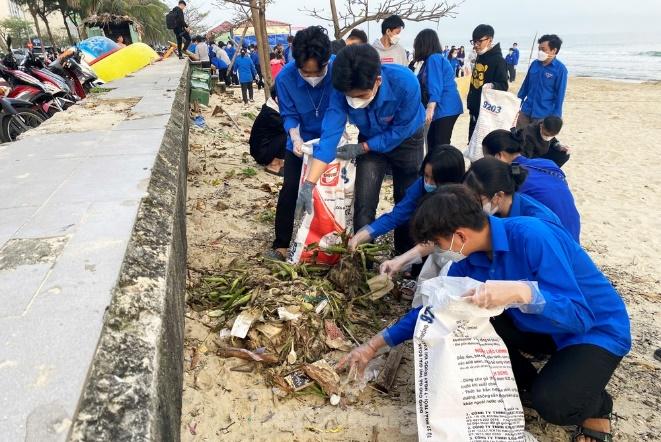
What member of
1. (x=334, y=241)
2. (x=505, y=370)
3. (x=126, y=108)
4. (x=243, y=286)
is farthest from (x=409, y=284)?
(x=126, y=108)

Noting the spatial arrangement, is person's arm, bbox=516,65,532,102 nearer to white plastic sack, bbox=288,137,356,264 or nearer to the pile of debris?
white plastic sack, bbox=288,137,356,264

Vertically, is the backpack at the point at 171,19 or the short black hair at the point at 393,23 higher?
the backpack at the point at 171,19

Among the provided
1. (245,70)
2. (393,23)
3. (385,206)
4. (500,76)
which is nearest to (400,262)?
(385,206)

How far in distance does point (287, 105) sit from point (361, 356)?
176cm

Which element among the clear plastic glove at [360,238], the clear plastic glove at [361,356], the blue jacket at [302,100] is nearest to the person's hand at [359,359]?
the clear plastic glove at [361,356]

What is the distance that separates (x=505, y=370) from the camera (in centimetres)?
171

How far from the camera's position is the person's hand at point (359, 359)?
197 cm

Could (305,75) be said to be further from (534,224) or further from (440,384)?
(440,384)

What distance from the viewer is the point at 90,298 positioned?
143 centimetres

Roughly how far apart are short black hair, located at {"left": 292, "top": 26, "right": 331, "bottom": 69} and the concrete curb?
1210 millimetres

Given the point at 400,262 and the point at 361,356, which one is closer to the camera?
the point at 361,356

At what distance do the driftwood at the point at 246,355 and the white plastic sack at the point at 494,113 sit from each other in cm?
333

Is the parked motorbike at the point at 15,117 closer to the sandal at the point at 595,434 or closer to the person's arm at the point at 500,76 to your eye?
the person's arm at the point at 500,76

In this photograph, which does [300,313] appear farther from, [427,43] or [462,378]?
[427,43]
